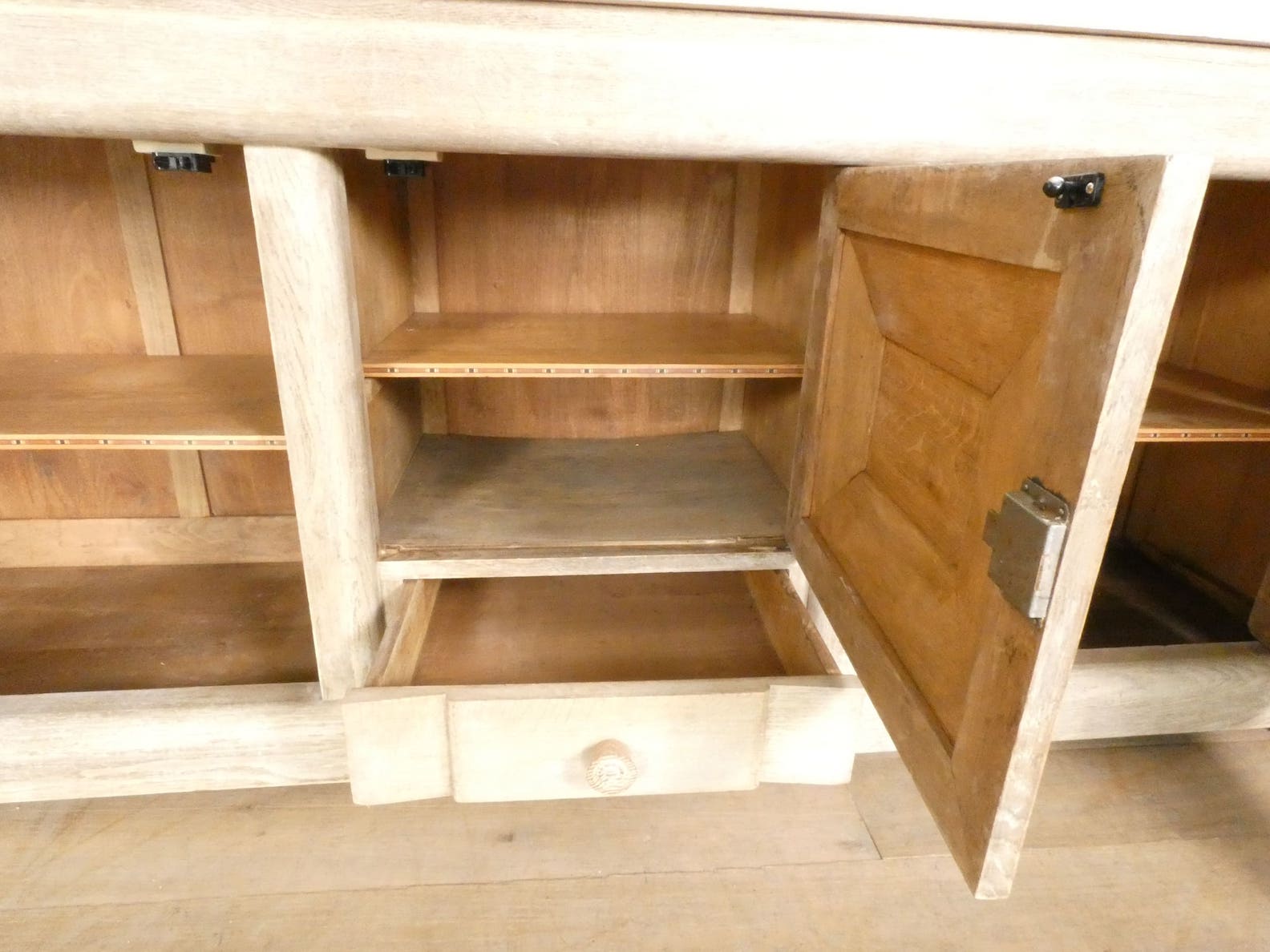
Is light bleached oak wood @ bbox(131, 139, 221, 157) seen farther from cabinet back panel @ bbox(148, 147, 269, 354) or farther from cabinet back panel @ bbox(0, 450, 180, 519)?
cabinet back panel @ bbox(0, 450, 180, 519)

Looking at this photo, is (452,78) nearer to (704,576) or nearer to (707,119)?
(707,119)

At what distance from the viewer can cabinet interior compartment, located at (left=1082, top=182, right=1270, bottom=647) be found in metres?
1.19

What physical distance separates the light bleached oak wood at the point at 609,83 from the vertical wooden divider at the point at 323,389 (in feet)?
0.19

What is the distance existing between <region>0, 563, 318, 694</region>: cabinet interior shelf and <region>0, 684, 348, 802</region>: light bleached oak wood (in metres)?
0.11

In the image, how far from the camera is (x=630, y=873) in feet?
3.10

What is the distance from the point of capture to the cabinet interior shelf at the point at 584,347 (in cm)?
95

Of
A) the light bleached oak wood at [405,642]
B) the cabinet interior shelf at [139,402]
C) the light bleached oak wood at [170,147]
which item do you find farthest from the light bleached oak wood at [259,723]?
the light bleached oak wood at [170,147]

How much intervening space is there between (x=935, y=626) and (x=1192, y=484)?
1.06 metres

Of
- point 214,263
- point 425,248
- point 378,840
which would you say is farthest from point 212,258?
point 378,840

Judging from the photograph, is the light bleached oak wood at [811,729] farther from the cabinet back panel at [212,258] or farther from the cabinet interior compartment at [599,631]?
the cabinet back panel at [212,258]

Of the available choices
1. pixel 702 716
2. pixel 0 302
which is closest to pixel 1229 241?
pixel 702 716

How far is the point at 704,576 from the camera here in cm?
134

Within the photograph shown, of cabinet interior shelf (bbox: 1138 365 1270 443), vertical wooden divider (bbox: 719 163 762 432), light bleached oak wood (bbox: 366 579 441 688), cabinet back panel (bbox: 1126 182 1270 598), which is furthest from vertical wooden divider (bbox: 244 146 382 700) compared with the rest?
cabinet back panel (bbox: 1126 182 1270 598)

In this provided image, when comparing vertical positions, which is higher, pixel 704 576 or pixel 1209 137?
pixel 1209 137
